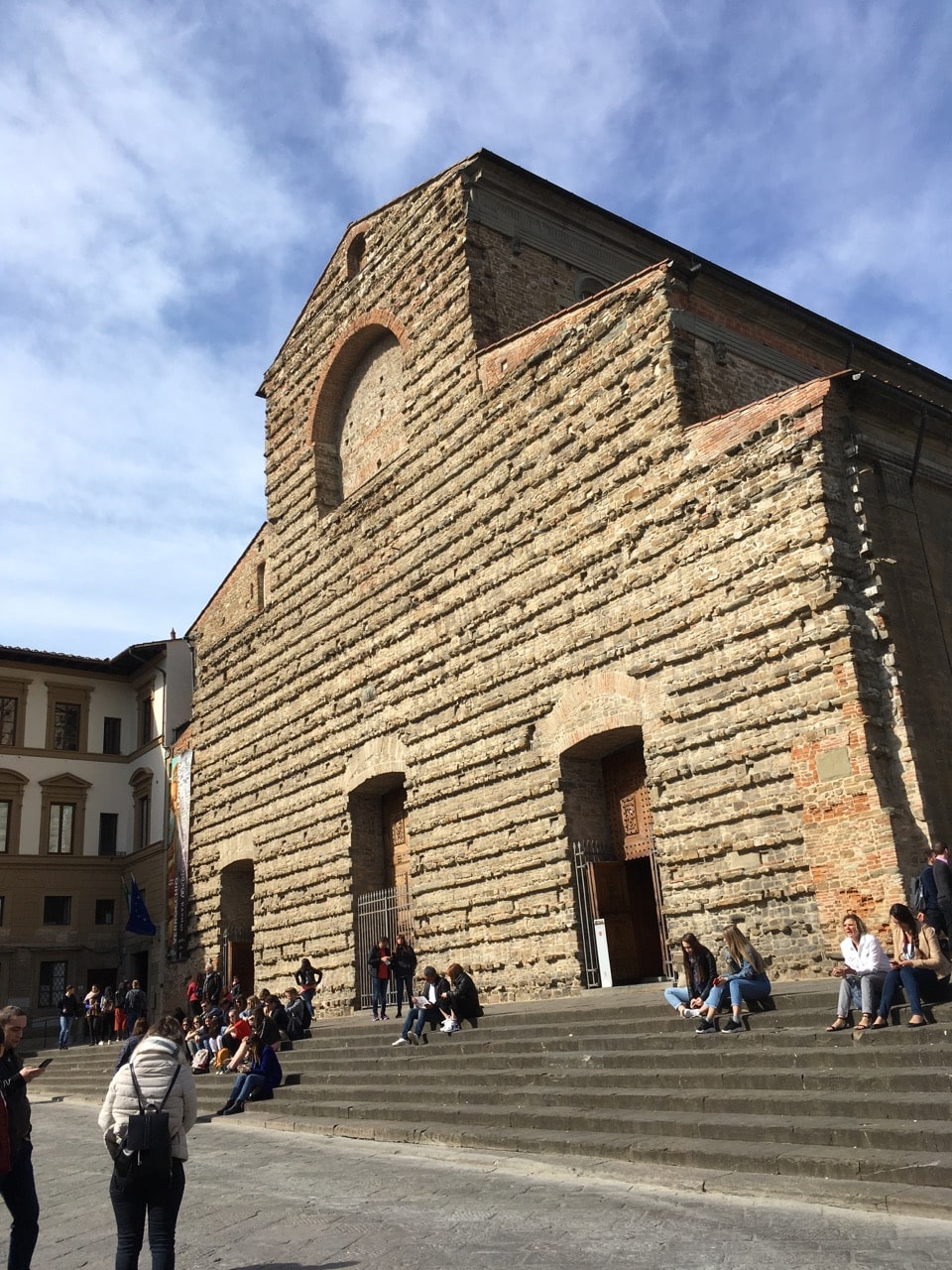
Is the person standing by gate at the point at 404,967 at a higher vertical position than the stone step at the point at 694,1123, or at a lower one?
higher

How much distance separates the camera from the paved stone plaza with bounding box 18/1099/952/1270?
458 centimetres

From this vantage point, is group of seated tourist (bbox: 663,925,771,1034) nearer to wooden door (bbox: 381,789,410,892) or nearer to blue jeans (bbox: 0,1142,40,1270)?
blue jeans (bbox: 0,1142,40,1270)

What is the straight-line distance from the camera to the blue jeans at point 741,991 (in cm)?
819

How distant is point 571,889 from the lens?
12242mm

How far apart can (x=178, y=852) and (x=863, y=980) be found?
59.1ft

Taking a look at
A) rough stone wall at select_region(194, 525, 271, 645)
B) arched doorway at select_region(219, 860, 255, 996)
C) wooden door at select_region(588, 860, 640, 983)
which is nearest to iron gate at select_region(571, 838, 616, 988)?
wooden door at select_region(588, 860, 640, 983)

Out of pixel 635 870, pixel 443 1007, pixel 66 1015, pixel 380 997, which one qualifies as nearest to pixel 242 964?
pixel 66 1015

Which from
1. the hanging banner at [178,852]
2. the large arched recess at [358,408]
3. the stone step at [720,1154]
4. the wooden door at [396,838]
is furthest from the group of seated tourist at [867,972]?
the hanging banner at [178,852]

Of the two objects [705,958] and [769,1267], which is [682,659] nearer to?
[705,958]

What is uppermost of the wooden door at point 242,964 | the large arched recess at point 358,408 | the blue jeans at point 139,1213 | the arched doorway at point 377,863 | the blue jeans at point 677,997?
the large arched recess at point 358,408

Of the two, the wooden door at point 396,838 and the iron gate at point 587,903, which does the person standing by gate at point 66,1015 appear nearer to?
the wooden door at point 396,838

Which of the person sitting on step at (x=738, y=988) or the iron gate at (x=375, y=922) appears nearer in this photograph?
the person sitting on step at (x=738, y=988)

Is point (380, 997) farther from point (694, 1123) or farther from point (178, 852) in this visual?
point (178, 852)

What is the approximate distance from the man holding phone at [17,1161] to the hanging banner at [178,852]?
1732 centimetres
